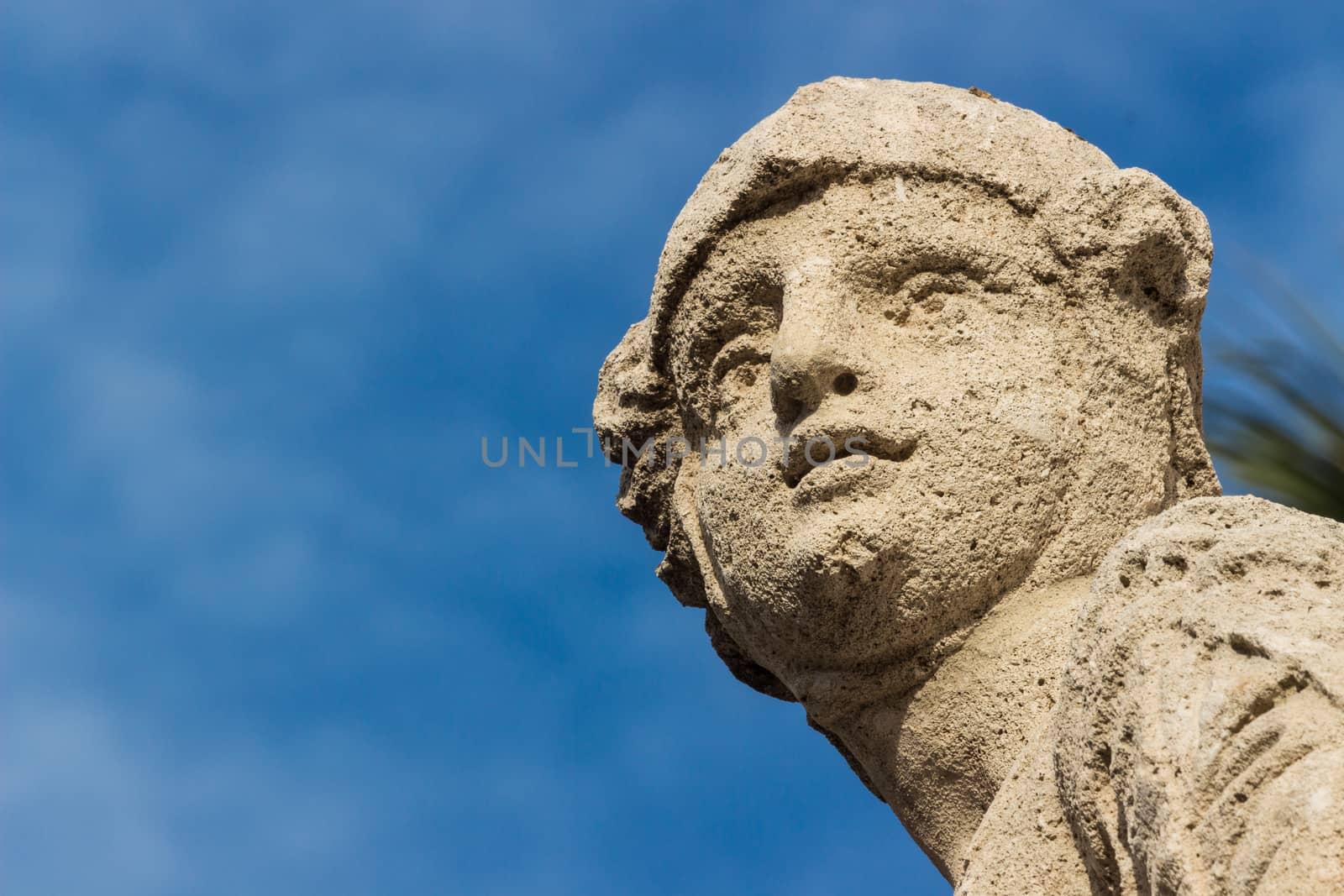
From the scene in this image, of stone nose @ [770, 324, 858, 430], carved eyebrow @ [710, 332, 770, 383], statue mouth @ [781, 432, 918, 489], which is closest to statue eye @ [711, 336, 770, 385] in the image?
carved eyebrow @ [710, 332, 770, 383]

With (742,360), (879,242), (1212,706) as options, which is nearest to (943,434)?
(879,242)

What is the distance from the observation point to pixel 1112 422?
429 centimetres

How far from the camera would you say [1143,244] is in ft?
14.2

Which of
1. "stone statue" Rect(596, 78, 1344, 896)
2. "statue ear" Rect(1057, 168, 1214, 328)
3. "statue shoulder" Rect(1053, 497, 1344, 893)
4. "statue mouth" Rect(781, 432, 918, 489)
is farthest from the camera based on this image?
"statue ear" Rect(1057, 168, 1214, 328)

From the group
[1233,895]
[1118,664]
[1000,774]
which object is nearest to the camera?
[1233,895]

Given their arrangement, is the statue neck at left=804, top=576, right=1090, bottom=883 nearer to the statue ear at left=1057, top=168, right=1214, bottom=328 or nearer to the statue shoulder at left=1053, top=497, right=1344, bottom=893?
the statue shoulder at left=1053, top=497, right=1344, bottom=893

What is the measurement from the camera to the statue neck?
403 centimetres

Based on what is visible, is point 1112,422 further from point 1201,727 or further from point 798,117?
point 1201,727

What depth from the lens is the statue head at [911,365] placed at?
411 cm

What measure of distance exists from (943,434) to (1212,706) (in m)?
1.12

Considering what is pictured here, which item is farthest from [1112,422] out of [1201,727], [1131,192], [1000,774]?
[1201,727]

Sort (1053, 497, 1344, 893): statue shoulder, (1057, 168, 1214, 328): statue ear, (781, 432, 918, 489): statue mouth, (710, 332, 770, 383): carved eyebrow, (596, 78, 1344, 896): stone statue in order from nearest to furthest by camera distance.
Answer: (1053, 497, 1344, 893): statue shoulder → (596, 78, 1344, 896): stone statue → (781, 432, 918, 489): statue mouth → (1057, 168, 1214, 328): statue ear → (710, 332, 770, 383): carved eyebrow

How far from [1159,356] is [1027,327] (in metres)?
0.31

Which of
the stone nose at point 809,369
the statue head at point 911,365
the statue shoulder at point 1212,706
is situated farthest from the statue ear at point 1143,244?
the statue shoulder at point 1212,706
